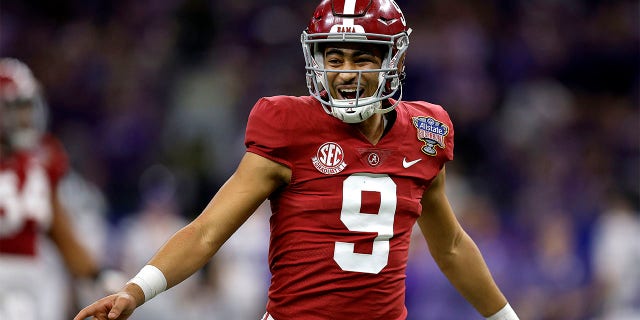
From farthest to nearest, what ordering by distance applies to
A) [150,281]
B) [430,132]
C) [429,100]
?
[429,100], [430,132], [150,281]

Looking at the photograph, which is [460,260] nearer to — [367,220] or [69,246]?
[367,220]

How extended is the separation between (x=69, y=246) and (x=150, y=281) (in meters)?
2.40

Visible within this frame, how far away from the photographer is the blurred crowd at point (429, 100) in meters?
7.39

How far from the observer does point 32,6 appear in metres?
11.6

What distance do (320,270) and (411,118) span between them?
58 centimetres

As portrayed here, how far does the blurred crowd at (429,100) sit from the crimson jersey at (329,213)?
12.6 ft

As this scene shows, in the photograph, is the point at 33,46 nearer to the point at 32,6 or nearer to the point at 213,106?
the point at 32,6

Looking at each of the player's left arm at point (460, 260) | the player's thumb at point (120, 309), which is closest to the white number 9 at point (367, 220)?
the player's left arm at point (460, 260)

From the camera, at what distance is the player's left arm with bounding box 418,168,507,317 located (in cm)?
370

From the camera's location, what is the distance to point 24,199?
532cm

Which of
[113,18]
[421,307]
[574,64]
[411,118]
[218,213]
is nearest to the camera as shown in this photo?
[218,213]

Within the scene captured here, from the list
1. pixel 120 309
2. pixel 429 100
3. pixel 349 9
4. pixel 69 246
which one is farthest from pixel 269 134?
pixel 429 100

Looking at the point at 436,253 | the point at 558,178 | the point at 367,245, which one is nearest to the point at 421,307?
the point at 558,178

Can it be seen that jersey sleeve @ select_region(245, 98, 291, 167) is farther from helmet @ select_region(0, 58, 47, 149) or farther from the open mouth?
helmet @ select_region(0, 58, 47, 149)
